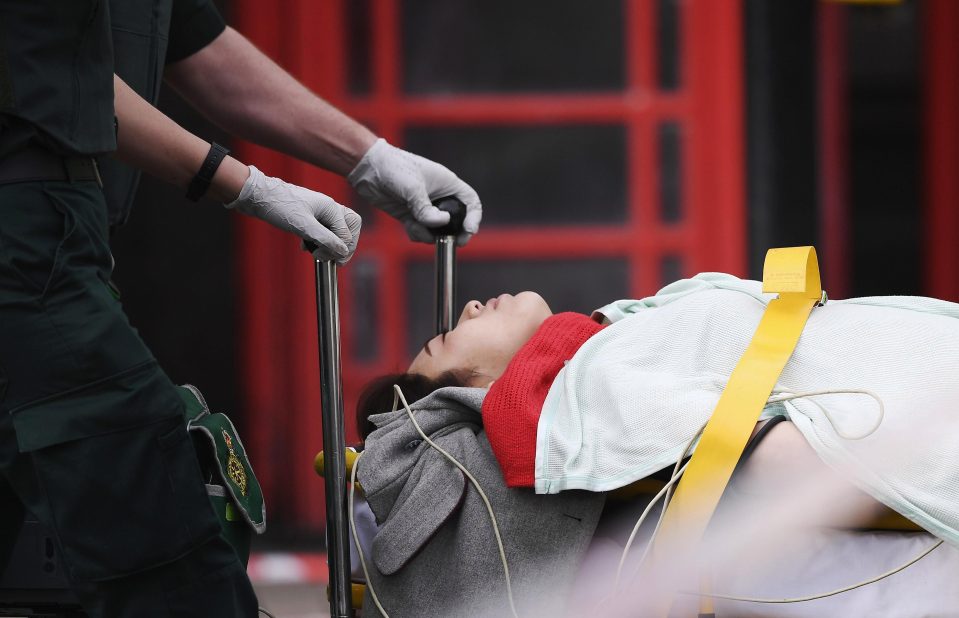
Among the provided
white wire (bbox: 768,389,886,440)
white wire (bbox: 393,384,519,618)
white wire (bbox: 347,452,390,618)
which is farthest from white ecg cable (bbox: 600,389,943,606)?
white wire (bbox: 347,452,390,618)

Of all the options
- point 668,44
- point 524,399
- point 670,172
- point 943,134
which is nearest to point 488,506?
point 524,399

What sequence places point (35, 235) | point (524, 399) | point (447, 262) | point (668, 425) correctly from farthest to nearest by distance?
point (447, 262), point (524, 399), point (668, 425), point (35, 235)

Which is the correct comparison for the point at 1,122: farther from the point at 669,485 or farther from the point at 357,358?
the point at 357,358

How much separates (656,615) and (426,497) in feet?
1.12

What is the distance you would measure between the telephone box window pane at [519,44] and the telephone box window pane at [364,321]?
2.01 feet

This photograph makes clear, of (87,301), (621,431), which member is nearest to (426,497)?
(621,431)

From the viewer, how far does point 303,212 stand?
5.61 feet

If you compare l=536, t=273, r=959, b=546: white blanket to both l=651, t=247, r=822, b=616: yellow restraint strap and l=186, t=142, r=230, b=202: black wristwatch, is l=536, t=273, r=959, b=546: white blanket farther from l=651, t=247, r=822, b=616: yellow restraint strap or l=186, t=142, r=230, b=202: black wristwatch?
l=186, t=142, r=230, b=202: black wristwatch

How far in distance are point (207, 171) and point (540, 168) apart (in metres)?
2.01

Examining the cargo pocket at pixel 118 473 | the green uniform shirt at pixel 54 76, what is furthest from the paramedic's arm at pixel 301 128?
the cargo pocket at pixel 118 473

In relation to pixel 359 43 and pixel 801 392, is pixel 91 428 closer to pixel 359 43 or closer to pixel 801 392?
pixel 801 392

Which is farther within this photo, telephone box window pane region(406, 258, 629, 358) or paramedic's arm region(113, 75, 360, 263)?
telephone box window pane region(406, 258, 629, 358)

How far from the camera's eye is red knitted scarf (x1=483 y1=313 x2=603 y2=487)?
1.60 meters

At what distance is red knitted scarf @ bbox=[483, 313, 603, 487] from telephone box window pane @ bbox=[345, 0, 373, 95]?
1.91m
